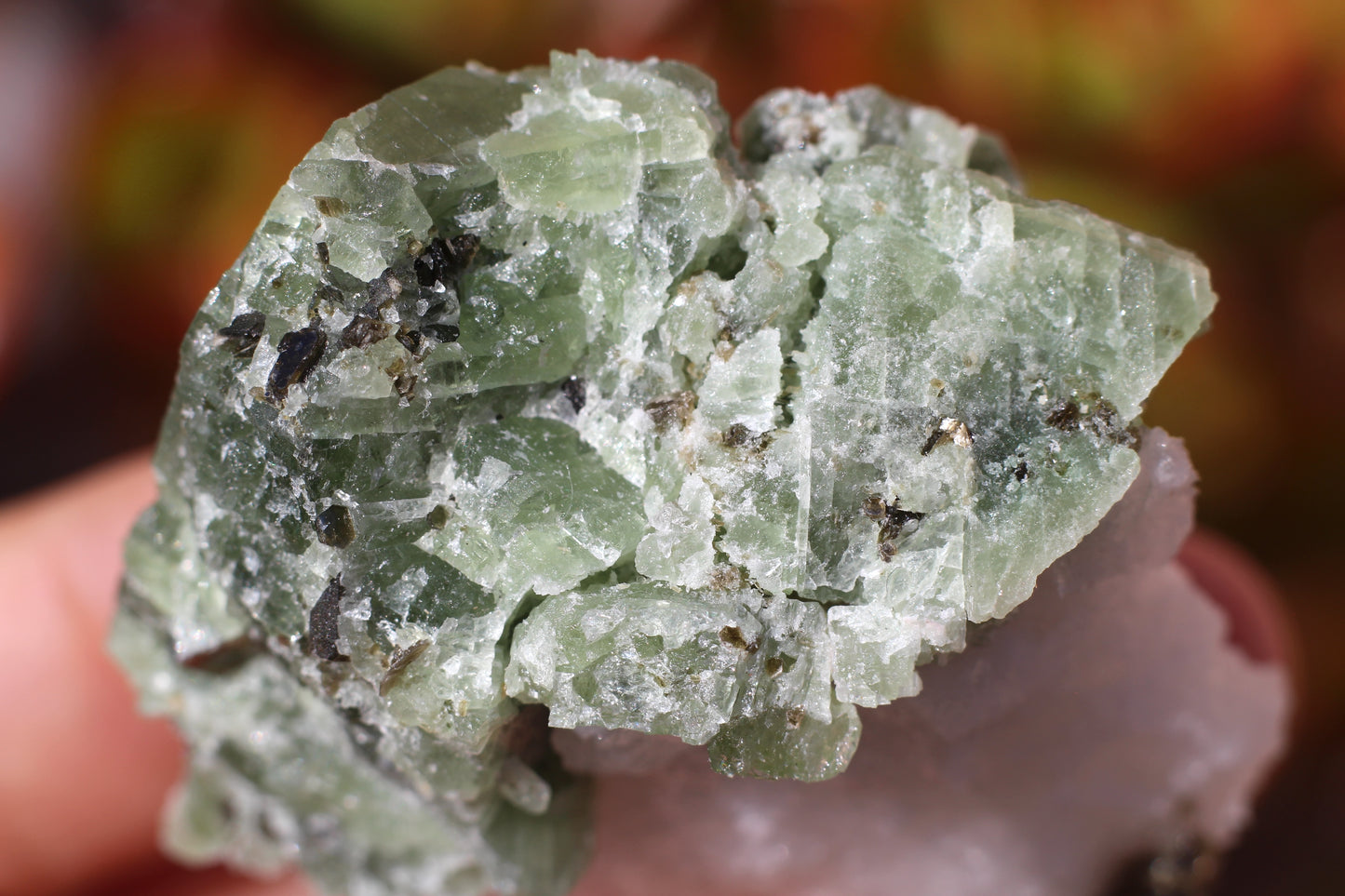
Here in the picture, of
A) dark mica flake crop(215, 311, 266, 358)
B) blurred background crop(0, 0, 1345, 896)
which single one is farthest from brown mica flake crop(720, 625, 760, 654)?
blurred background crop(0, 0, 1345, 896)

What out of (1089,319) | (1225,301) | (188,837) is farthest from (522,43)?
(1089,319)

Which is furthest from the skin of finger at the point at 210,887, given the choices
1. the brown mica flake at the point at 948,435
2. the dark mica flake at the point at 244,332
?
the brown mica flake at the point at 948,435

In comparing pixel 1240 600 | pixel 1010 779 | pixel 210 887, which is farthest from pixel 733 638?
pixel 210 887

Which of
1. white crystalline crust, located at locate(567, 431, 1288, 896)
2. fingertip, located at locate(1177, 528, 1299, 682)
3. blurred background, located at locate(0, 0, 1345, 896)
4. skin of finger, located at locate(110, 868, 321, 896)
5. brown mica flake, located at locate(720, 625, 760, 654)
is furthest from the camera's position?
blurred background, located at locate(0, 0, 1345, 896)

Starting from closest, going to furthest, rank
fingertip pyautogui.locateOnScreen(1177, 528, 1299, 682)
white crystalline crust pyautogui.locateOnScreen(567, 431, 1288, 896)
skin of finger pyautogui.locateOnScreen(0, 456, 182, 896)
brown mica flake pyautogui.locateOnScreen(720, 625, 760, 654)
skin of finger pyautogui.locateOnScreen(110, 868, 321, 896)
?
brown mica flake pyautogui.locateOnScreen(720, 625, 760, 654) → white crystalline crust pyautogui.locateOnScreen(567, 431, 1288, 896) → fingertip pyautogui.locateOnScreen(1177, 528, 1299, 682) → skin of finger pyautogui.locateOnScreen(0, 456, 182, 896) → skin of finger pyautogui.locateOnScreen(110, 868, 321, 896)

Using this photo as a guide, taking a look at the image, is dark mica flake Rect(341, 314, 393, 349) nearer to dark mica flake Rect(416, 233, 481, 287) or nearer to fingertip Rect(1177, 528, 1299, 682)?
dark mica flake Rect(416, 233, 481, 287)

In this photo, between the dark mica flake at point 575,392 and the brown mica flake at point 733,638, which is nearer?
the brown mica flake at point 733,638

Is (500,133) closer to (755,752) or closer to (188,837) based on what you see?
A: (755,752)

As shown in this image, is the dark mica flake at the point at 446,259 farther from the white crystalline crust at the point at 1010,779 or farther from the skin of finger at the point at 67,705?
the skin of finger at the point at 67,705
